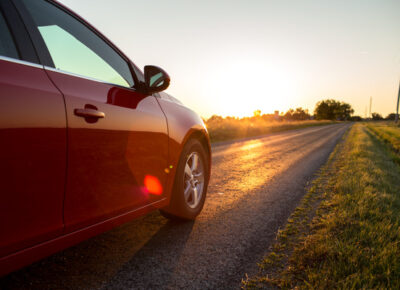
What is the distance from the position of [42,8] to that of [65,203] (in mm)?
1234

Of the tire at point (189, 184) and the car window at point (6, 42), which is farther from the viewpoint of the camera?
the tire at point (189, 184)

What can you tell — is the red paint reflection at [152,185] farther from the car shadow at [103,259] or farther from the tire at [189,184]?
the car shadow at [103,259]

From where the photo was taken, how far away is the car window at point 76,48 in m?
1.65

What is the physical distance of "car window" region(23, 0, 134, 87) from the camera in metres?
1.65

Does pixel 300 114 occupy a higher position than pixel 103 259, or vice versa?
pixel 300 114

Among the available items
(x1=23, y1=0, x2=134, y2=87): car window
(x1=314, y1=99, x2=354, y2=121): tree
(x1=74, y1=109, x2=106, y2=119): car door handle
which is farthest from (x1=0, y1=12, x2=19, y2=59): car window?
(x1=314, y1=99, x2=354, y2=121): tree

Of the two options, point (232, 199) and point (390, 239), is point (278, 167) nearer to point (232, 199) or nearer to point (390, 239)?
point (232, 199)

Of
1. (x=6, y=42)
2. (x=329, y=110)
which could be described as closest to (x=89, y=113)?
(x=6, y=42)

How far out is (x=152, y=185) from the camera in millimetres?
2244

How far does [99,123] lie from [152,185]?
0.79 metres

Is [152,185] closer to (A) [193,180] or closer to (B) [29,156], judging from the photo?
(A) [193,180]

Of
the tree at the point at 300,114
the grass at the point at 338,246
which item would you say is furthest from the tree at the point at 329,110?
the grass at the point at 338,246

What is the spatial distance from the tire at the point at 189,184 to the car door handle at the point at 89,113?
3.64 ft

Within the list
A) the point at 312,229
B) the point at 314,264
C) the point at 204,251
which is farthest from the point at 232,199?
the point at 314,264
